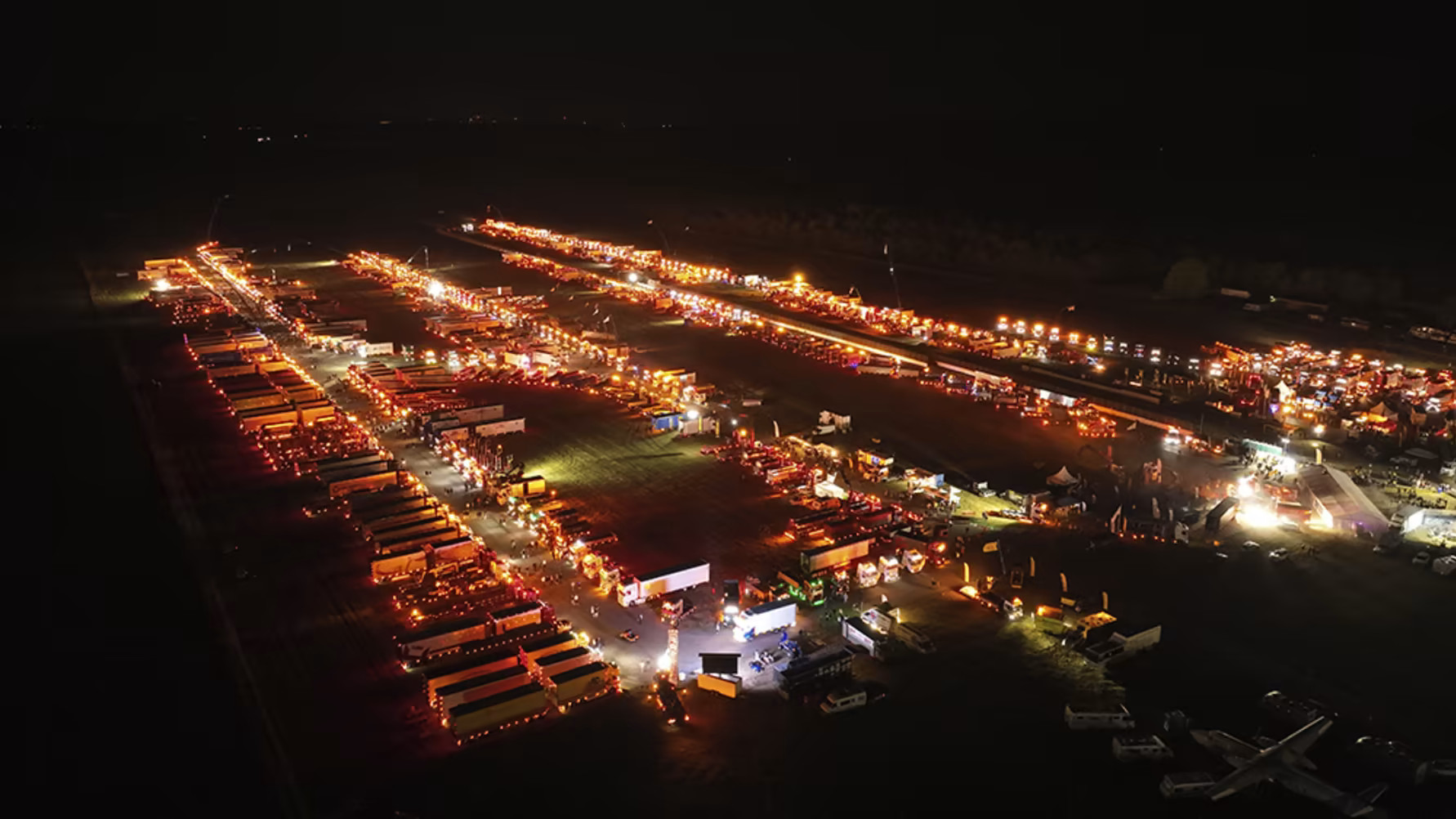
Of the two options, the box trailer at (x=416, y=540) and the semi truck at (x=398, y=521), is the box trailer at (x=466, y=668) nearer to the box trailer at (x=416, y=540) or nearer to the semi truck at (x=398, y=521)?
the box trailer at (x=416, y=540)

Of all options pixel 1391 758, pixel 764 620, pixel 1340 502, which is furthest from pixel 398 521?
pixel 1340 502

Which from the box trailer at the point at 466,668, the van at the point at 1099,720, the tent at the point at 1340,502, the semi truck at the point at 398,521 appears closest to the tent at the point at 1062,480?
the tent at the point at 1340,502

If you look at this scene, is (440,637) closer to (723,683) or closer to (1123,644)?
(723,683)

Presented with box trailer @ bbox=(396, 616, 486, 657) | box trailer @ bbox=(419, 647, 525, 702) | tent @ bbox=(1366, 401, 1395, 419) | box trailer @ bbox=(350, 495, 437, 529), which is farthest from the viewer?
tent @ bbox=(1366, 401, 1395, 419)

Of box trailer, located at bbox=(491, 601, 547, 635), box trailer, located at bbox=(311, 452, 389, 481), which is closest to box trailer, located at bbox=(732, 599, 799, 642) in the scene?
box trailer, located at bbox=(491, 601, 547, 635)

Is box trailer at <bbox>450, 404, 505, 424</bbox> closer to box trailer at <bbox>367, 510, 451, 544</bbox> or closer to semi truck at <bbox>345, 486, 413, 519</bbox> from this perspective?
semi truck at <bbox>345, 486, 413, 519</bbox>

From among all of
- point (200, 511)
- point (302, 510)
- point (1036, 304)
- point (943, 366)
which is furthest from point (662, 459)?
point (1036, 304)
